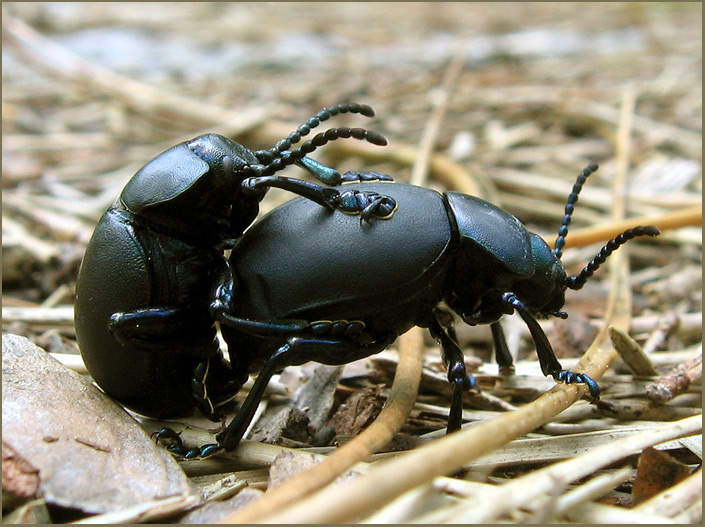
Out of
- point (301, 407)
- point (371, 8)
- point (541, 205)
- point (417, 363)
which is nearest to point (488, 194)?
point (541, 205)

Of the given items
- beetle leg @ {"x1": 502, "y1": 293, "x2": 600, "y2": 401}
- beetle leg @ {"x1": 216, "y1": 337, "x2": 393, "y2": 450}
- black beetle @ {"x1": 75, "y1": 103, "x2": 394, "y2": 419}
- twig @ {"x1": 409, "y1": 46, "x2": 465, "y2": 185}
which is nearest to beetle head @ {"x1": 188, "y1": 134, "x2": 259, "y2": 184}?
black beetle @ {"x1": 75, "y1": 103, "x2": 394, "y2": 419}

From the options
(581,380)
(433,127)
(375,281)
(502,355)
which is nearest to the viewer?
(375,281)

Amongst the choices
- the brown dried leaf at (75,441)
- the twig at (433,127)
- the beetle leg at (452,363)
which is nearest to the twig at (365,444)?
the beetle leg at (452,363)

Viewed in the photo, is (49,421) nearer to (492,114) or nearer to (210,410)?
(210,410)

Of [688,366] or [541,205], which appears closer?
[688,366]

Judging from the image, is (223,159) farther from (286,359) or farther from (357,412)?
(357,412)

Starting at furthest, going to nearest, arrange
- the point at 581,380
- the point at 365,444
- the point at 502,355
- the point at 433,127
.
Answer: the point at 433,127
the point at 502,355
the point at 581,380
the point at 365,444

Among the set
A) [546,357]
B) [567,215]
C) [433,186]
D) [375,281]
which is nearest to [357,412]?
[375,281]
